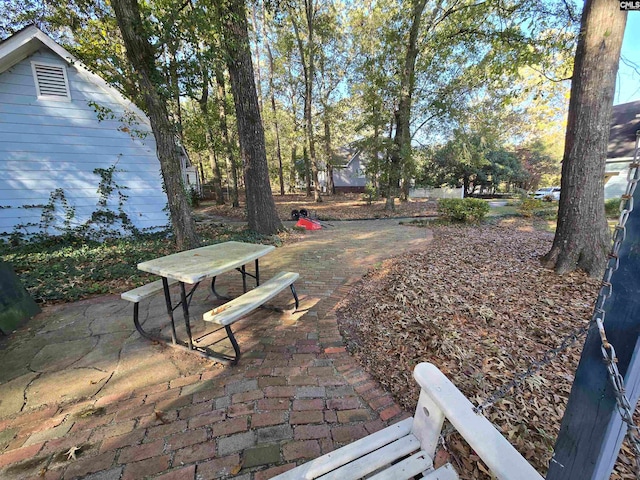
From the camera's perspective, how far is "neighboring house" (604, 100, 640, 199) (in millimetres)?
13883

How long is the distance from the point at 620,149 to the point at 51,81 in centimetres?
2363

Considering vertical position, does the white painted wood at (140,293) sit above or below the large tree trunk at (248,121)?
below

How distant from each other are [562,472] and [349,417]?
120 cm

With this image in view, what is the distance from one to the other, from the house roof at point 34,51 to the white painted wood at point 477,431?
29.5ft

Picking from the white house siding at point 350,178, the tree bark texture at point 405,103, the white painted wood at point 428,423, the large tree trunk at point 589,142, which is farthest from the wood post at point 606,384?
the white house siding at point 350,178

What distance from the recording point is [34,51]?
6172 mm

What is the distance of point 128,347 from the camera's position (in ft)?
8.93

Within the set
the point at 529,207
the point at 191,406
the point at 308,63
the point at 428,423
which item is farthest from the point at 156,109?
the point at 529,207

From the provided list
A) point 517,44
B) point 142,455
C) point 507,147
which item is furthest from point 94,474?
point 507,147

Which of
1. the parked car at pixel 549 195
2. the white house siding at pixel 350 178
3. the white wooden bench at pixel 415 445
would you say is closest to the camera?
the white wooden bench at pixel 415 445

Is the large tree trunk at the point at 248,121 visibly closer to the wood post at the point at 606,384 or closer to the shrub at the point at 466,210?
the shrub at the point at 466,210

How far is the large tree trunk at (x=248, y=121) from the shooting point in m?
5.86

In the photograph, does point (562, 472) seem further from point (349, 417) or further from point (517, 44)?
point (517, 44)

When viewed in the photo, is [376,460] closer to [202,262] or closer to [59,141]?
[202,262]
